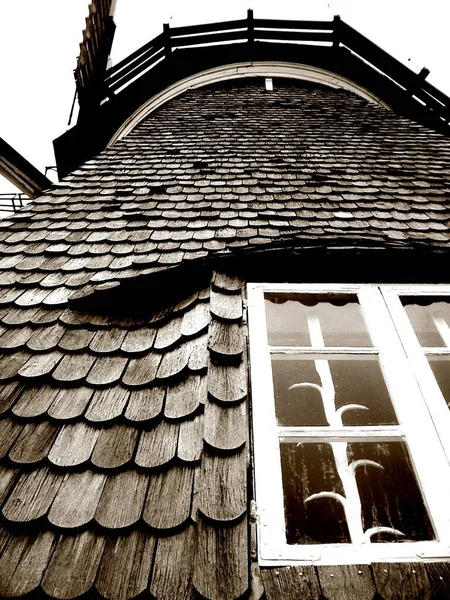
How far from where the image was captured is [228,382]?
163 centimetres

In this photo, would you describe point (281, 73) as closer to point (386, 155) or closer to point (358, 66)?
point (358, 66)

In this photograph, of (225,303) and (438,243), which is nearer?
(225,303)

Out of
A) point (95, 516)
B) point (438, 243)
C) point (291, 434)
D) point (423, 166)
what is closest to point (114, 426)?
point (95, 516)

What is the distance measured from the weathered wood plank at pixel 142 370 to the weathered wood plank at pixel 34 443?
36 cm

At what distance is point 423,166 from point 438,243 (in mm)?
1633

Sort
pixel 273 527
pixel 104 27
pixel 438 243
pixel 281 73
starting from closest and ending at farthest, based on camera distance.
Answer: pixel 273 527 < pixel 438 243 < pixel 104 27 < pixel 281 73

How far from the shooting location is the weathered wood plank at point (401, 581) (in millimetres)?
1054

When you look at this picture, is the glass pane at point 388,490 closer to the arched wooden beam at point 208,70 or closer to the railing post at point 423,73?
the arched wooden beam at point 208,70

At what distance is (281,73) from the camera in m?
6.45

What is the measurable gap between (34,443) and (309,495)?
1771mm

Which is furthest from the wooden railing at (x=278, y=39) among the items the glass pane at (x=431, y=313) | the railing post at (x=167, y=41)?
the glass pane at (x=431, y=313)

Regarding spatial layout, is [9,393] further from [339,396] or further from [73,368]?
[339,396]

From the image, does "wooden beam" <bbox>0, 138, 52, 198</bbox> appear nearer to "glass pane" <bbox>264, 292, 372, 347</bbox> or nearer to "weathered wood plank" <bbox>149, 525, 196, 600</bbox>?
"glass pane" <bbox>264, 292, 372, 347</bbox>

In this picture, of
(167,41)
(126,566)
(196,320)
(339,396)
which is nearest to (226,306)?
(196,320)
